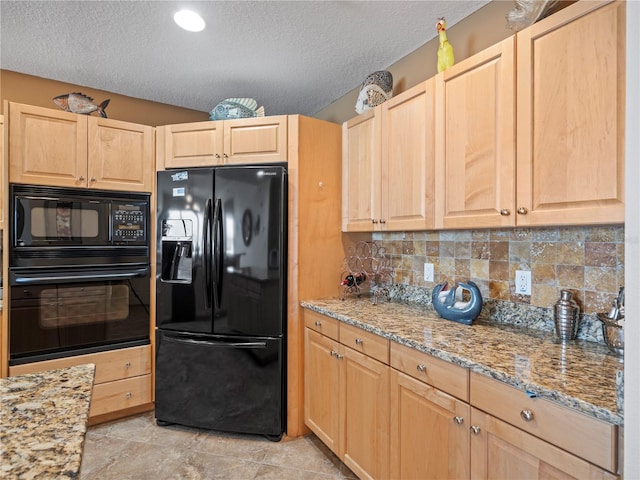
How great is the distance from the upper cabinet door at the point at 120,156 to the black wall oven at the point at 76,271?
9 cm

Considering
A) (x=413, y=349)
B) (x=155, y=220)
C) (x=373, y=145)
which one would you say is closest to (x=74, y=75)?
(x=155, y=220)

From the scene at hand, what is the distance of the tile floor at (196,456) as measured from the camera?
80.1 inches

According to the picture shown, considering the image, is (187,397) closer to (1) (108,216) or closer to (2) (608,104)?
(1) (108,216)

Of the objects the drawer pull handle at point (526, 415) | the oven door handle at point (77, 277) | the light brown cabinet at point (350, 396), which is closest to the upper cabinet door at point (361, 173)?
the light brown cabinet at point (350, 396)

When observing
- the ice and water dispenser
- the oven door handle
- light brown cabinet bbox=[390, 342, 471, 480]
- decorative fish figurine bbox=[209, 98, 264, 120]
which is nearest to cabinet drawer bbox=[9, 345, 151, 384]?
the oven door handle

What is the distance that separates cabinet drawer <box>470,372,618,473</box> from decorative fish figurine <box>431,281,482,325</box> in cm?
54

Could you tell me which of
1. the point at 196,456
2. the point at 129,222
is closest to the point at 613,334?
the point at 196,456

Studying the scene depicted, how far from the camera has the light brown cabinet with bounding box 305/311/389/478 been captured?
1708mm

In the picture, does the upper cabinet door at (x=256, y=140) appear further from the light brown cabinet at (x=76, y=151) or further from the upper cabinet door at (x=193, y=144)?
the light brown cabinet at (x=76, y=151)

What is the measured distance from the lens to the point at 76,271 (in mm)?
2426

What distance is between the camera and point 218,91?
10.2 feet

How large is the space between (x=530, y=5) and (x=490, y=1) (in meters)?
0.52

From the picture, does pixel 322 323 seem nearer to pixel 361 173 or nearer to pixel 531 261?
pixel 361 173

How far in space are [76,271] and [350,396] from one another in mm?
2014
